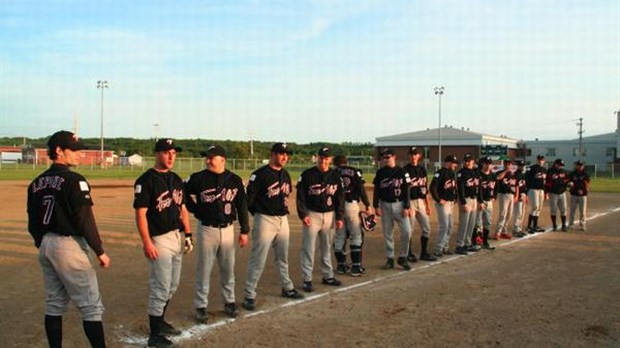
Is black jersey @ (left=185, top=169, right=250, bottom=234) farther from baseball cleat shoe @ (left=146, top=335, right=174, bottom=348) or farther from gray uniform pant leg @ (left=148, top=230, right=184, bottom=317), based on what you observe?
baseball cleat shoe @ (left=146, top=335, right=174, bottom=348)

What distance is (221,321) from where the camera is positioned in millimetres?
5762

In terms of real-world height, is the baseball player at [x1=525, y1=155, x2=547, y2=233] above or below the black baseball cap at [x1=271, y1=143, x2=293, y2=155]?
below

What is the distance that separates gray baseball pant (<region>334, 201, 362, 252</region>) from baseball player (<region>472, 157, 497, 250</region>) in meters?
3.38

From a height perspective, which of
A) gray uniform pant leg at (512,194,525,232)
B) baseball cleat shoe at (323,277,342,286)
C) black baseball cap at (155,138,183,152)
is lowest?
baseball cleat shoe at (323,277,342,286)

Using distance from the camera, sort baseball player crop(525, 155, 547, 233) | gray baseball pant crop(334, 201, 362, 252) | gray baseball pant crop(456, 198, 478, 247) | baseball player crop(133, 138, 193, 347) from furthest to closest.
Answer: baseball player crop(525, 155, 547, 233) → gray baseball pant crop(456, 198, 478, 247) → gray baseball pant crop(334, 201, 362, 252) → baseball player crop(133, 138, 193, 347)

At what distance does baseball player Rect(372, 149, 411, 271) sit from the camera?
348 inches

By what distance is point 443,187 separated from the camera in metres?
10.1

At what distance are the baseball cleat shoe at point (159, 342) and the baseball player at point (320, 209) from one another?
245 centimetres

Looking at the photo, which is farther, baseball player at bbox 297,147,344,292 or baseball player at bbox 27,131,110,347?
baseball player at bbox 297,147,344,292

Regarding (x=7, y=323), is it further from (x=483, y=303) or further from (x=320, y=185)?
(x=483, y=303)

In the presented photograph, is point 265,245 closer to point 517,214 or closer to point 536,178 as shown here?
point 517,214

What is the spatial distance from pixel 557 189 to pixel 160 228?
11.7 meters

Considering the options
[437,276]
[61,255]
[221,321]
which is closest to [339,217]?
[437,276]

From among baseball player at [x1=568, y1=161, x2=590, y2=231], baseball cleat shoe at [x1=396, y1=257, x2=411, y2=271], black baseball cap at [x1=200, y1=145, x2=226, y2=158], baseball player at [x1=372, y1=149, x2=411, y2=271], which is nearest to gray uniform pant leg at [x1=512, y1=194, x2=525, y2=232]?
baseball player at [x1=568, y1=161, x2=590, y2=231]
